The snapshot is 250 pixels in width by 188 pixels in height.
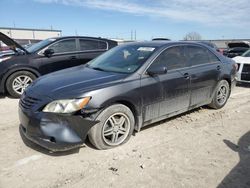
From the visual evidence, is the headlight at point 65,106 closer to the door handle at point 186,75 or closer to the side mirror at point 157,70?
the side mirror at point 157,70

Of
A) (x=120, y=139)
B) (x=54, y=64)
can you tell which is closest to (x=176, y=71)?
(x=120, y=139)

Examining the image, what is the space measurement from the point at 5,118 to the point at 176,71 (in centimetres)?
361

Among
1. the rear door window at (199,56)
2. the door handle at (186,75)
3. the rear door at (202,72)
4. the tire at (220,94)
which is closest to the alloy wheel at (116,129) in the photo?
the door handle at (186,75)

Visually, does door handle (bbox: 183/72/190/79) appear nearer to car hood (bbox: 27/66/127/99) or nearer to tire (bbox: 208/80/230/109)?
tire (bbox: 208/80/230/109)

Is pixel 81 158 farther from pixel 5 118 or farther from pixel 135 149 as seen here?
pixel 5 118

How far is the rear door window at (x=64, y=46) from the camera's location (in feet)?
24.4

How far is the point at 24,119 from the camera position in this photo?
3553 mm

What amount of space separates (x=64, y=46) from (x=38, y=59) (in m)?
0.96

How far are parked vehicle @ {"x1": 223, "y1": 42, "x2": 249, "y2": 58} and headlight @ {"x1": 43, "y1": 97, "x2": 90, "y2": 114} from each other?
41.7 ft

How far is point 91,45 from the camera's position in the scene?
8.23 metres

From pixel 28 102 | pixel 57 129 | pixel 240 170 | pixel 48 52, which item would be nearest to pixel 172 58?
pixel 240 170

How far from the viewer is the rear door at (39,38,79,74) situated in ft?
23.5

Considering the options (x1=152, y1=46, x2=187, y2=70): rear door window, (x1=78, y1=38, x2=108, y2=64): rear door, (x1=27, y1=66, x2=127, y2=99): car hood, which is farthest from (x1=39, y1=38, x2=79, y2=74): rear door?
(x1=152, y1=46, x2=187, y2=70): rear door window

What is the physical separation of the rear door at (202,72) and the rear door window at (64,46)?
4054 mm
